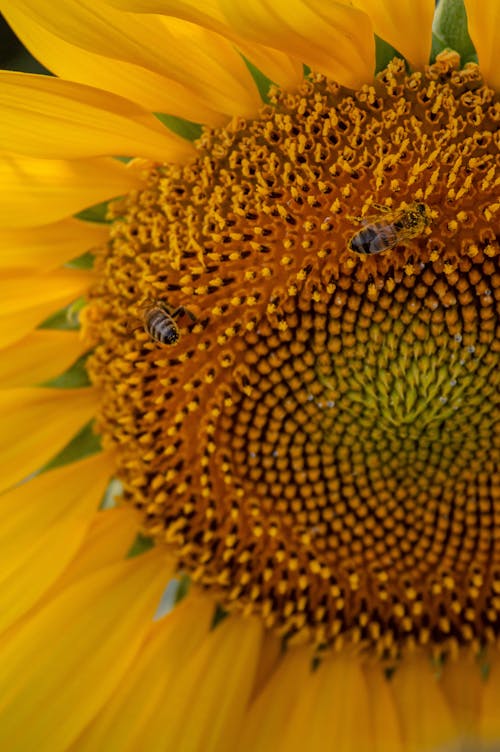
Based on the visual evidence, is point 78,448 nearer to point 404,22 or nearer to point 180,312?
point 180,312

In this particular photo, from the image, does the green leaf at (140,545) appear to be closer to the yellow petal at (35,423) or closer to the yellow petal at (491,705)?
the yellow petal at (35,423)

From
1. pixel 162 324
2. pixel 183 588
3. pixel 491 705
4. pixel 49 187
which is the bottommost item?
pixel 491 705

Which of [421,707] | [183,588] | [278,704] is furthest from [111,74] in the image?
[421,707]

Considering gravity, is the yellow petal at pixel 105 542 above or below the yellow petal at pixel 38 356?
below

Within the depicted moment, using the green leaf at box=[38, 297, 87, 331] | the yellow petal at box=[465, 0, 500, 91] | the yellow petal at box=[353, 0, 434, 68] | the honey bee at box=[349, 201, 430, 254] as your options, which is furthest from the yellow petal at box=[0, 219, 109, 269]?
the yellow petal at box=[465, 0, 500, 91]

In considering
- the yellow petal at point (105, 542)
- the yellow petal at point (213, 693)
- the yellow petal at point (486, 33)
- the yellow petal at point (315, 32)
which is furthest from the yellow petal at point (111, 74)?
the yellow petal at point (213, 693)

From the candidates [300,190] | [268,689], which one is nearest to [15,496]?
[268,689]
